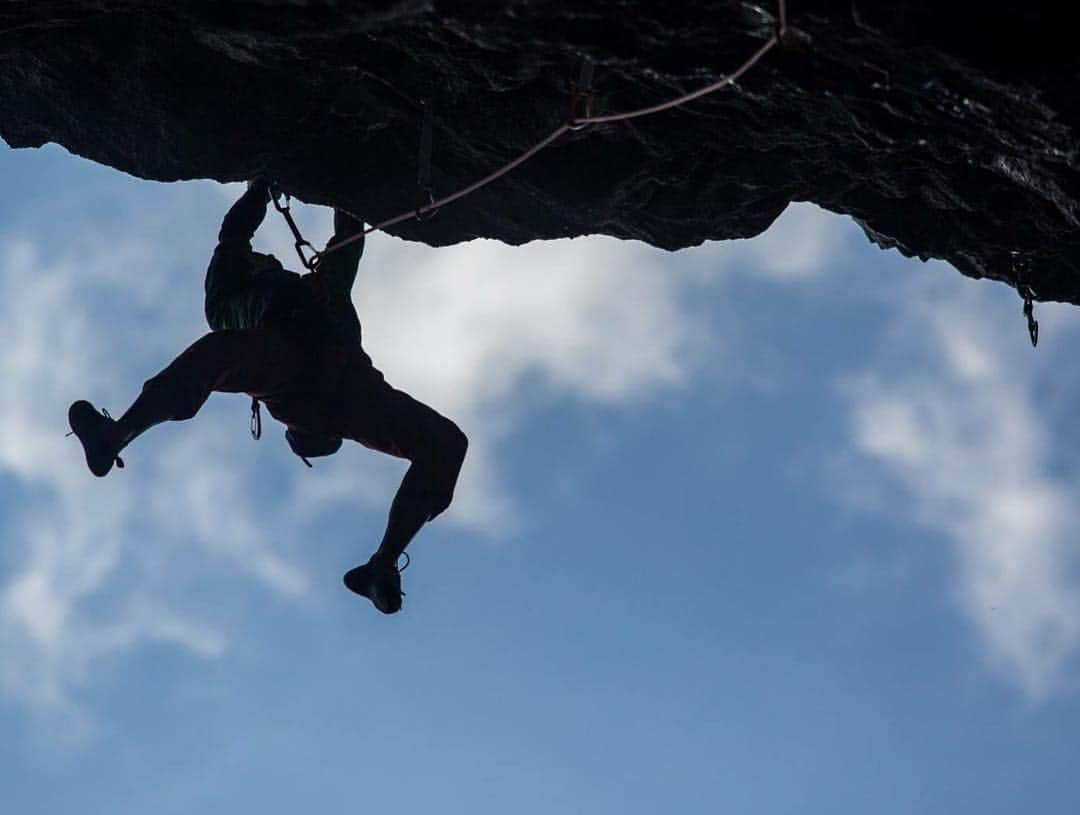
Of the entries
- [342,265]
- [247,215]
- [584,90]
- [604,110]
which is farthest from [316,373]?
[584,90]

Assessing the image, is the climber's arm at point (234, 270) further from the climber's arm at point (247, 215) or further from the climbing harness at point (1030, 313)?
the climbing harness at point (1030, 313)

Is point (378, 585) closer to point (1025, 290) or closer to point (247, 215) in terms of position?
point (247, 215)

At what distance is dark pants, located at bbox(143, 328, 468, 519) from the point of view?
6.79m

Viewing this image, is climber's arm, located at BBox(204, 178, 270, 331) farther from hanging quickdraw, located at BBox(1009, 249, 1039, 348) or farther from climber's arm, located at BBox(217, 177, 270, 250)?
hanging quickdraw, located at BBox(1009, 249, 1039, 348)

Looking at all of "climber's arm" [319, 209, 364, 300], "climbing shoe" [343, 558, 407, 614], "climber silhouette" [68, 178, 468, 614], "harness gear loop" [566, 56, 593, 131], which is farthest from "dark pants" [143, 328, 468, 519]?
"harness gear loop" [566, 56, 593, 131]

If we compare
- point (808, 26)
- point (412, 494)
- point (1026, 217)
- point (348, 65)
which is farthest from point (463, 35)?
point (1026, 217)

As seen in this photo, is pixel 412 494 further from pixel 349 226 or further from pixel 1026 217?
pixel 1026 217

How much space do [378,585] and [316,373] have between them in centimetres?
139

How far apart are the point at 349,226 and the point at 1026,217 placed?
396cm

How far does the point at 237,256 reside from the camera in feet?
24.1

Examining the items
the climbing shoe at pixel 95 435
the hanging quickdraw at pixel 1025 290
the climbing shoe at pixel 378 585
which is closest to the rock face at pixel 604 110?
the hanging quickdraw at pixel 1025 290

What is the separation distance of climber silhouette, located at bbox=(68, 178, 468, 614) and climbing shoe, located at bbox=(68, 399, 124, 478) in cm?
43

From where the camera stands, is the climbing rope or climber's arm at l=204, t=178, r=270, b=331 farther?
climber's arm at l=204, t=178, r=270, b=331

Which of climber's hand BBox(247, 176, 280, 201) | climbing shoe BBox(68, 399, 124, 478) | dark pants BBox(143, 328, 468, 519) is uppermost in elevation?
climber's hand BBox(247, 176, 280, 201)
